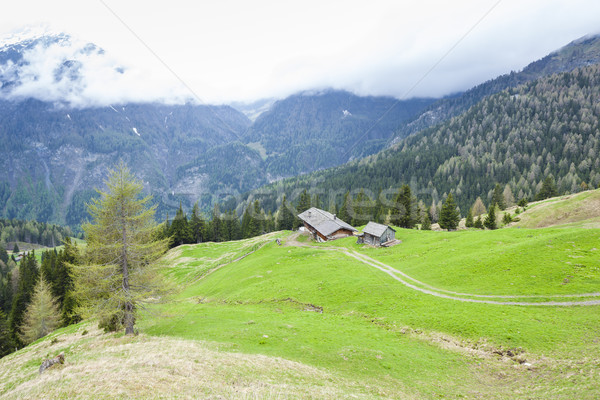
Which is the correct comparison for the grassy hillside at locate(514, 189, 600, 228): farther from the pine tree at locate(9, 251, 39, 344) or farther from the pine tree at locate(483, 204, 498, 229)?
the pine tree at locate(9, 251, 39, 344)

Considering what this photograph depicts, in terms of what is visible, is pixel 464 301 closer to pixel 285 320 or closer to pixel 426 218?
pixel 285 320

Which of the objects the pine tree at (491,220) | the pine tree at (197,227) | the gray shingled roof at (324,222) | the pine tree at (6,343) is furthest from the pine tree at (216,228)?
the pine tree at (491,220)

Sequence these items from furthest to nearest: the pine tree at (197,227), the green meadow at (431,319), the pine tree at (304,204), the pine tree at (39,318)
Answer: the pine tree at (197,227) < the pine tree at (304,204) < the pine tree at (39,318) < the green meadow at (431,319)

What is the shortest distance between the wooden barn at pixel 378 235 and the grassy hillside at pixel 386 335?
40.9 ft

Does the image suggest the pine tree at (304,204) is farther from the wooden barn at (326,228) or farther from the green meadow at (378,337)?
the green meadow at (378,337)

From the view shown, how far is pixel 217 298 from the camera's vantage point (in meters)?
48.8

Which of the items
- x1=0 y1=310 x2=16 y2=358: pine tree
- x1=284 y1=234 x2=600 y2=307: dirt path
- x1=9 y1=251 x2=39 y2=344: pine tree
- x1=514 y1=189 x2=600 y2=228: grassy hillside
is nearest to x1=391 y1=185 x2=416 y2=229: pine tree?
x1=514 y1=189 x2=600 y2=228: grassy hillside

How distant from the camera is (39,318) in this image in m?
58.3

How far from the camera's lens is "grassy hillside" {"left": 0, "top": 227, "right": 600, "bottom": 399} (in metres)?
17.1

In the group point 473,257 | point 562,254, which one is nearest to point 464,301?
point 473,257

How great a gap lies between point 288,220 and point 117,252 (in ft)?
283

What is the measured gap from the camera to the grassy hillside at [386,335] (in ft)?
56.2

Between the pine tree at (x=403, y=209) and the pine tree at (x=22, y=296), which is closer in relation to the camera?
the pine tree at (x=22, y=296)

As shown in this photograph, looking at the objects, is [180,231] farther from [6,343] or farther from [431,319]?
[431,319]
